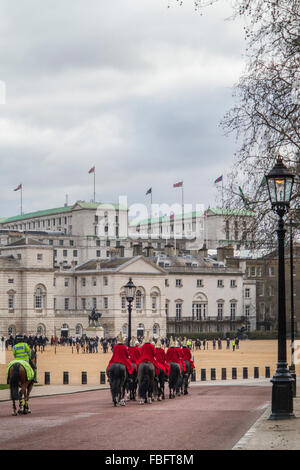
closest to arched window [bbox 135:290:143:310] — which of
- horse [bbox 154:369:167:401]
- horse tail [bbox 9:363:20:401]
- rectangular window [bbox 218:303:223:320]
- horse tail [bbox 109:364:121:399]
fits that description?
rectangular window [bbox 218:303:223:320]

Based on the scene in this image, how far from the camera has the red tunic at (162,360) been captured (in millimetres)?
29016

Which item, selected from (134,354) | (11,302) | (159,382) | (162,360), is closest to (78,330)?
(11,302)

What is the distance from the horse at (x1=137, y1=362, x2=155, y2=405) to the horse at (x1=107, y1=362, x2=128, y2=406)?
0.76 m

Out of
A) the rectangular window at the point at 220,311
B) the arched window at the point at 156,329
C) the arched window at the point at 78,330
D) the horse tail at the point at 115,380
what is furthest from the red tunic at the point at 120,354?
the rectangular window at the point at 220,311

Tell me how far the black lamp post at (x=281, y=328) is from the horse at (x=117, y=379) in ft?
22.1

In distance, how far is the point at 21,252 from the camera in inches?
4875

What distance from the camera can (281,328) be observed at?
1991 cm

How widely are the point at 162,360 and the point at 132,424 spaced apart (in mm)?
9561

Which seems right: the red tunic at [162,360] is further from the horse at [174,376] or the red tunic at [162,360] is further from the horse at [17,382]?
the horse at [17,382]

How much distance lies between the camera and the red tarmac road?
16.5 m

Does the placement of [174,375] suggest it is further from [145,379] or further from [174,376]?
[145,379]

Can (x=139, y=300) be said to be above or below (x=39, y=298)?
A: below

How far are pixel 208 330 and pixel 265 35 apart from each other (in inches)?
4504
